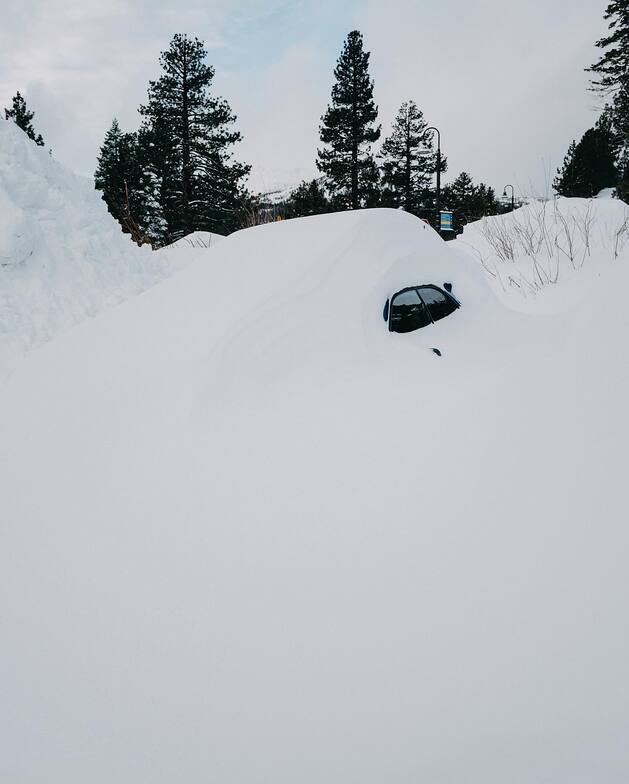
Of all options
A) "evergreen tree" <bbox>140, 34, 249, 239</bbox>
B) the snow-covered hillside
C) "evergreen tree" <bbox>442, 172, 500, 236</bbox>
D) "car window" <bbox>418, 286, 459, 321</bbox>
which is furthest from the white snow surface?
"evergreen tree" <bbox>442, 172, 500, 236</bbox>

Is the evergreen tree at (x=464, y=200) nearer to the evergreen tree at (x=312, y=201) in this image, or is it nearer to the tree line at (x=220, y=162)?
the tree line at (x=220, y=162)

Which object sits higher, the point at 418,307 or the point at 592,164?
the point at 592,164

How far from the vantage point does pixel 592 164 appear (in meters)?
38.0

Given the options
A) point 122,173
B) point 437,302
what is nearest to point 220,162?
point 122,173

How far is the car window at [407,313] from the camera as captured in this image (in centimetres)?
338

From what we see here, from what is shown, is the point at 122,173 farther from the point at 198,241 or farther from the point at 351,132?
the point at 198,241

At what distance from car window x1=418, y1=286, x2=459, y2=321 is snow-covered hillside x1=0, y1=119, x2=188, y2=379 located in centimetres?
364

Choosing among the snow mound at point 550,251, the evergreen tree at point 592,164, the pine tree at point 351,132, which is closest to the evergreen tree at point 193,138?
the pine tree at point 351,132

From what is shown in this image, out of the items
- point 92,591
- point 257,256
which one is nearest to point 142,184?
point 257,256

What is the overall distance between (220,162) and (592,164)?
1221 inches

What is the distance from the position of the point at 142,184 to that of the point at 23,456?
111ft

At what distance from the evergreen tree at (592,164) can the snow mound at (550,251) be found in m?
29.4

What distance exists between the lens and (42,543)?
2.45 metres

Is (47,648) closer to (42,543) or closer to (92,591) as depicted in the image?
(92,591)
